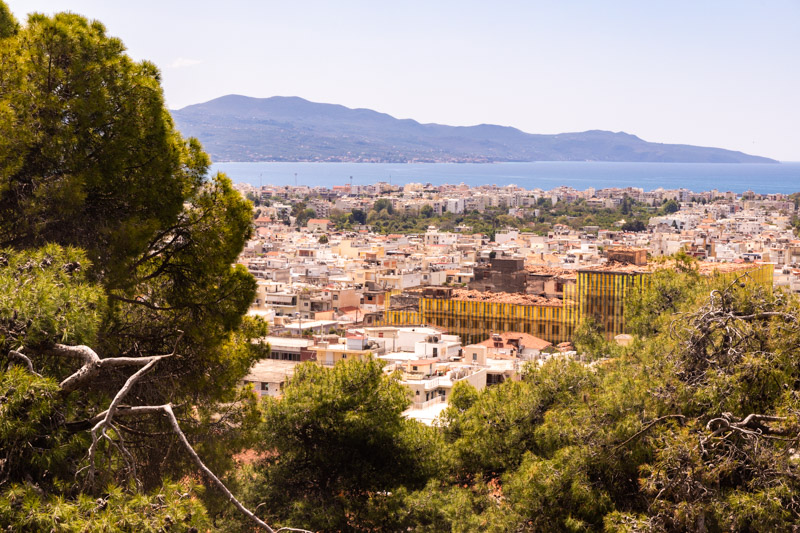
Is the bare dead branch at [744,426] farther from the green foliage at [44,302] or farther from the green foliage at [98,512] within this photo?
the green foliage at [44,302]

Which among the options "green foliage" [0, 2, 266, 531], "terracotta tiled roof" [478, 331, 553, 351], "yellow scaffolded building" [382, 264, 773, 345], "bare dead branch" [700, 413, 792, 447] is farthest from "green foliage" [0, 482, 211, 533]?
"yellow scaffolded building" [382, 264, 773, 345]

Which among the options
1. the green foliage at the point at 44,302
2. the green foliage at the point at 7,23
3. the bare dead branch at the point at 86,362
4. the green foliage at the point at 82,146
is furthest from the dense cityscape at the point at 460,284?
the bare dead branch at the point at 86,362

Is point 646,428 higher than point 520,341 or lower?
higher

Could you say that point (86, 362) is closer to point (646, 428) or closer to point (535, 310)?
point (646, 428)

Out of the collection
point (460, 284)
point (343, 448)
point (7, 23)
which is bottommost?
point (460, 284)

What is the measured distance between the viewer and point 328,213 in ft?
416

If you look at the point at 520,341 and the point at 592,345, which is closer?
the point at 592,345

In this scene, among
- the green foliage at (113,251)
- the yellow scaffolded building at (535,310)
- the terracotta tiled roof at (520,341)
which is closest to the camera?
the green foliage at (113,251)

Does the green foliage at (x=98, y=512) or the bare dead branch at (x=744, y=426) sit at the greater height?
the green foliage at (x=98, y=512)

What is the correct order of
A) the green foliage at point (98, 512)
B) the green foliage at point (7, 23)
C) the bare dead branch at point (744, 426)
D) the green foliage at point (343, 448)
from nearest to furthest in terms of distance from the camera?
the green foliage at point (98, 512), the bare dead branch at point (744, 426), the green foliage at point (7, 23), the green foliage at point (343, 448)

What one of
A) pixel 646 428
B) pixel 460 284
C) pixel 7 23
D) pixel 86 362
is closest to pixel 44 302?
pixel 86 362

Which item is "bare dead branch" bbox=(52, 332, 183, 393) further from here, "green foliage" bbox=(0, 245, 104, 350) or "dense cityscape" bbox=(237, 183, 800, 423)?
"dense cityscape" bbox=(237, 183, 800, 423)

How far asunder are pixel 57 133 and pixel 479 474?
5.62m

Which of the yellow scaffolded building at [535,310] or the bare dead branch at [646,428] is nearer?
the bare dead branch at [646,428]
